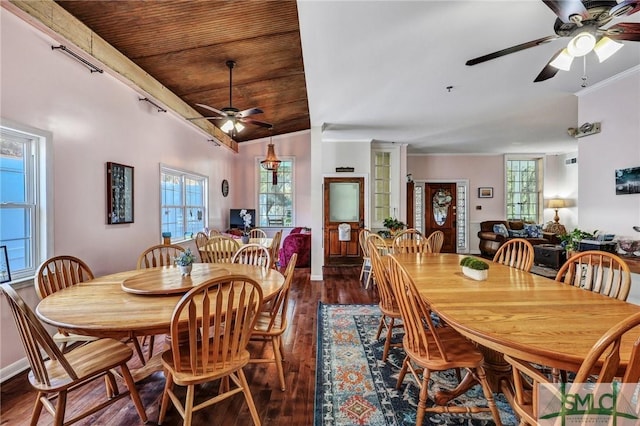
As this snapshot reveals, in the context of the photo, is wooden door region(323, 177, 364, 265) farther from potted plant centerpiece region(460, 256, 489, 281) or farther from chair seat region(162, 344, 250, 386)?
chair seat region(162, 344, 250, 386)

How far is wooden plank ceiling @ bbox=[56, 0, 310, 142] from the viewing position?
271 cm

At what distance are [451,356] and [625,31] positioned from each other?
2.22 meters

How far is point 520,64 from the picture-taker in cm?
319

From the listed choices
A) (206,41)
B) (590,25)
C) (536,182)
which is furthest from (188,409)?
(536,182)

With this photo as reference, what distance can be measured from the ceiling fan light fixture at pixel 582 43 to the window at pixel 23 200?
398 centimetres

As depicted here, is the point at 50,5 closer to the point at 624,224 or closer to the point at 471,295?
the point at 471,295

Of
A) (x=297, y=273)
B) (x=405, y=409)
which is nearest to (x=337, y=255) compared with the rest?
(x=297, y=273)

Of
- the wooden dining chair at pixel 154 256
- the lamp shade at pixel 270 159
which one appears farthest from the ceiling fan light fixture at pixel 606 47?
the lamp shade at pixel 270 159

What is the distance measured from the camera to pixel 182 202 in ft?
16.8

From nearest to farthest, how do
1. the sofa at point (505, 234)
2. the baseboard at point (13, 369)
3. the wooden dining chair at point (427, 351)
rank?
the wooden dining chair at point (427, 351), the baseboard at point (13, 369), the sofa at point (505, 234)

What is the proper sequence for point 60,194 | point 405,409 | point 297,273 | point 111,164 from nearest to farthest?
point 405,409, point 60,194, point 111,164, point 297,273

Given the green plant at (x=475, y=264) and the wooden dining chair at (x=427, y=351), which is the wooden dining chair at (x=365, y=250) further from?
the wooden dining chair at (x=427, y=351)

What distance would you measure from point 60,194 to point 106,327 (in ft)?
6.39

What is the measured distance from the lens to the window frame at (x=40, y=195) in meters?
2.48
